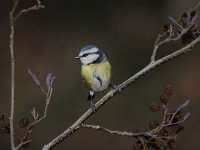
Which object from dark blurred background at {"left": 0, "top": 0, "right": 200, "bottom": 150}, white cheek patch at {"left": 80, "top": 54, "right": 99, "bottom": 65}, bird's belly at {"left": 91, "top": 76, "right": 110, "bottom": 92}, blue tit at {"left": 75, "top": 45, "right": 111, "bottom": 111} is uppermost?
dark blurred background at {"left": 0, "top": 0, "right": 200, "bottom": 150}

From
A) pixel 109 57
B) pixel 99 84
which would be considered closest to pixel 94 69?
pixel 99 84

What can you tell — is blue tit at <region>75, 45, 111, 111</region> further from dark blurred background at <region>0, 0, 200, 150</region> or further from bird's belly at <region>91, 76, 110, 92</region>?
dark blurred background at <region>0, 0, 200, 150</region>

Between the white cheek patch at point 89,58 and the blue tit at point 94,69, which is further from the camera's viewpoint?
the white cheek patch at point 89,58

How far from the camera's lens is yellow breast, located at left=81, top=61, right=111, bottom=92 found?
9.30 ft

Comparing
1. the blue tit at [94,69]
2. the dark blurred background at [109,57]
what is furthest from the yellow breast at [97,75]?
the dark blurred background at [109,57]

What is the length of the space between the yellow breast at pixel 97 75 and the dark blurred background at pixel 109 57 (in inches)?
198

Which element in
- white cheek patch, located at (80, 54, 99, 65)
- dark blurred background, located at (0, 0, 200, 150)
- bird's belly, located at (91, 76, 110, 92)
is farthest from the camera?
dark blurred background, located at (0, 0, 200, 150)

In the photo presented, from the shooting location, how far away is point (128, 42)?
1124 cm

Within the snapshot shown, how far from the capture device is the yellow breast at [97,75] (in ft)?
9.30

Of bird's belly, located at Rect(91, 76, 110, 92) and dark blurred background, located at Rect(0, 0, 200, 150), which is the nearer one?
bird's belly, located at Rect(91, 76, 110, 92)

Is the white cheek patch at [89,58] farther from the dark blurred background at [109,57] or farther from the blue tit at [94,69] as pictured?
the dark blurred background at [109,57]

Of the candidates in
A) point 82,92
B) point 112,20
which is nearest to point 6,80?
point 82,92

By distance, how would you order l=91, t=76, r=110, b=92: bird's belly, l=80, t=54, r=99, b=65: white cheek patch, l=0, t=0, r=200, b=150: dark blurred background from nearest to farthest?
1. l=91, t=76, r=110, b=92: bird's belly
2. l=80, t=54, r=99, b=65: white cheek patch
3. l=0, t=0, r=200, b=150: dark blurred background

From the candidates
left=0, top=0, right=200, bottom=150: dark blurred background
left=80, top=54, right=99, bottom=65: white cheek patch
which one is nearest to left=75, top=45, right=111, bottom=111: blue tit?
left=80, top=54, right=99, bottom=65: white cheek patch
